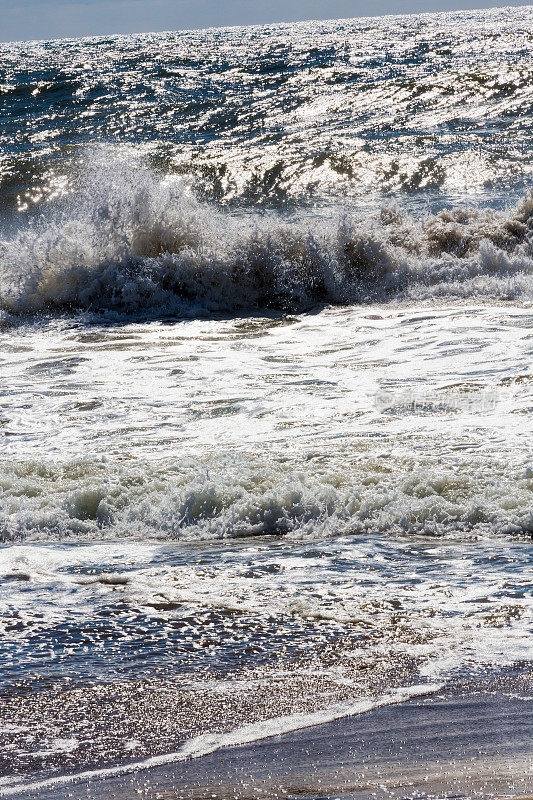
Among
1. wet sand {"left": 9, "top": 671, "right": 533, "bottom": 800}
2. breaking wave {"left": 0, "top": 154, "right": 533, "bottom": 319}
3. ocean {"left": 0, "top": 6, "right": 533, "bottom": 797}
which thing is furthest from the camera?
breaking wave {"left": 0, "top": 154, "right": 533, "bottom": 319}

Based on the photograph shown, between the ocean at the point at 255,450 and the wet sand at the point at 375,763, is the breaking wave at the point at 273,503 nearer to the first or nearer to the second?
the ocean at the point at 255,450

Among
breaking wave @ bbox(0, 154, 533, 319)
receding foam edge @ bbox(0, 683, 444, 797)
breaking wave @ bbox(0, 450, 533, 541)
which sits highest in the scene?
breaking wave @ bbox(0, 154, 533, 319)

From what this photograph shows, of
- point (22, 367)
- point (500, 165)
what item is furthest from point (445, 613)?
point (500, 165)

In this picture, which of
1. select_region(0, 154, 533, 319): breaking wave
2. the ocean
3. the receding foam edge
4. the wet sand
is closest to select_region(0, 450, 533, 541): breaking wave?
the ocean

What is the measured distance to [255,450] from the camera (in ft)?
17.0

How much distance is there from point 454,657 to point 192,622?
3.38 ft

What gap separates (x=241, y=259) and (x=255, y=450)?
5788 mm

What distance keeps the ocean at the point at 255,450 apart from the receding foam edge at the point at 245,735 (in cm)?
1

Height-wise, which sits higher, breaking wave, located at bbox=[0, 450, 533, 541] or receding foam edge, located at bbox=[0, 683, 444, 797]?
breaking wave, located at bbox=[0, 450, 533, 541]

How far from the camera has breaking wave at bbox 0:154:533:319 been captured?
10055mm

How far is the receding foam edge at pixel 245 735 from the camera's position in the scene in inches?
91.1

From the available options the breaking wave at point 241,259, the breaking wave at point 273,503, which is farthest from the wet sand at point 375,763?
the breaking wave at point 241,259

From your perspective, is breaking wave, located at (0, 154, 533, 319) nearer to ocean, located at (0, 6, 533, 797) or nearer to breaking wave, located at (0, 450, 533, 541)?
ocean, located at (0, 6, 533, 797)

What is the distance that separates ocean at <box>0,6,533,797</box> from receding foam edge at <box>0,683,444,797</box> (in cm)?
1
